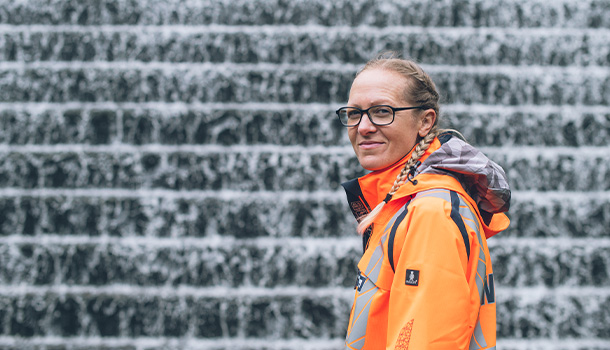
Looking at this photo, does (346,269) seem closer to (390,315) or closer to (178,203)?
(178,203)

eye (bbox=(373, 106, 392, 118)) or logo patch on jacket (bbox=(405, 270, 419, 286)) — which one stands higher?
eye (bbox=(373, 106, 392, 118))

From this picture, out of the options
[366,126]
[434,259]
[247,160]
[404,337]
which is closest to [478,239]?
[434,259]

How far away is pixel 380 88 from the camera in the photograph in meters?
1.47

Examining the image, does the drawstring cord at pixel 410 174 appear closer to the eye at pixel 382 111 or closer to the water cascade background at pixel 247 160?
the eye at pixel 382 111

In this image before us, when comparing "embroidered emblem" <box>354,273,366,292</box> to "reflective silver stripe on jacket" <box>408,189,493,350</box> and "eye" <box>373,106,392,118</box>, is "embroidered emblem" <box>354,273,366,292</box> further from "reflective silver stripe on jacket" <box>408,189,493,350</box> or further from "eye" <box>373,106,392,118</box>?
"eye" <box>373,106,392,118</box>

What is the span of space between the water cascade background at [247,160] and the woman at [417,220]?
2.13 m

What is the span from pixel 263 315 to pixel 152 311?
0.73 metres

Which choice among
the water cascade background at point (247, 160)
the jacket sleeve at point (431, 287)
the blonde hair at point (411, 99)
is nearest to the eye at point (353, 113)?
the blonde hair at point (411, 99)

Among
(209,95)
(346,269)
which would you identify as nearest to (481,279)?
(346,269)

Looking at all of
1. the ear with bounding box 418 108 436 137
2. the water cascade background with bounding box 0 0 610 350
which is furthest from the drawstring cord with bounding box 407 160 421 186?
the water cascade background with bounding box 0 0 610 350

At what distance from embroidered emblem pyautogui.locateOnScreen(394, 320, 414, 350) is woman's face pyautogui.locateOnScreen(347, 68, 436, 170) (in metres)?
0.47

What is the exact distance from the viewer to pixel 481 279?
1350mm

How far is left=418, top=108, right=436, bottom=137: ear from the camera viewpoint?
1.53 m

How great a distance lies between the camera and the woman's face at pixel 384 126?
1475 mm
